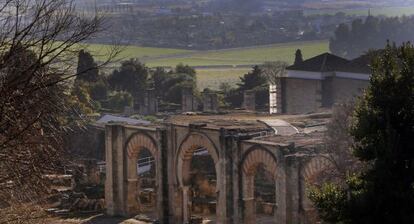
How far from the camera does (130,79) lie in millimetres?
56188

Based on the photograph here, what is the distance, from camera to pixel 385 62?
14.0 m

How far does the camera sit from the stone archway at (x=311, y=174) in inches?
917

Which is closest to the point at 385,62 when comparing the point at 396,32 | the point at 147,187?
the point at 147,187

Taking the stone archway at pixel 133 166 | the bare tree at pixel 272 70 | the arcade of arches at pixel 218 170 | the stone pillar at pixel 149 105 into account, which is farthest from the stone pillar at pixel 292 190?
the bare tree at pixel 272 70

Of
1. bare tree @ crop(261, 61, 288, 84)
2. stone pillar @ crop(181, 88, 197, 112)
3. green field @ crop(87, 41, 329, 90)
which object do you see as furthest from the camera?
green field @ crop(87, 41, 329, 90)

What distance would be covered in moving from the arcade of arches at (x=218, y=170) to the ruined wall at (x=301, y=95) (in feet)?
32.7

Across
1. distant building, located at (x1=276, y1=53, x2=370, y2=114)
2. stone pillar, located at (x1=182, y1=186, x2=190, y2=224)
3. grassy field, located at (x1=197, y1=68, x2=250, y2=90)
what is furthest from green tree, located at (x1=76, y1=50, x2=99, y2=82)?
grassy field, located at (x1=197, y1=68, x2=250, y2=90)

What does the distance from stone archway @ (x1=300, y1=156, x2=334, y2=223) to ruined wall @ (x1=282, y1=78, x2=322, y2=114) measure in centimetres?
1874

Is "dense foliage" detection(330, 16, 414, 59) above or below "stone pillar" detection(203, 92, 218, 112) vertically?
above

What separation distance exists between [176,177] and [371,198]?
15265 millimetres

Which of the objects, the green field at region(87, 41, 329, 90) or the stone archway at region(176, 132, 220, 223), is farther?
the green field at region(87, 41, 329, 90)

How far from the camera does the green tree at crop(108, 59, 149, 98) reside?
56.0 m

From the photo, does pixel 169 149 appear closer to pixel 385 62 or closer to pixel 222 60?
pixel 385 62

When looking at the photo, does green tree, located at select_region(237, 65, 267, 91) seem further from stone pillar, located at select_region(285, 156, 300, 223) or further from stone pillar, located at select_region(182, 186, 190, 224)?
stone pillar, located at select_region(285, 156, 300, 223)
